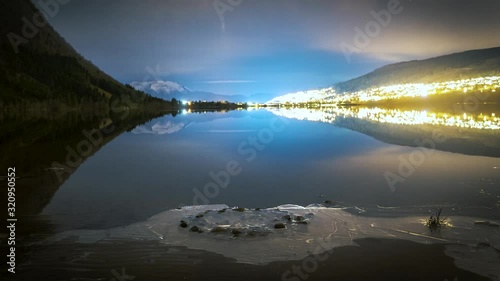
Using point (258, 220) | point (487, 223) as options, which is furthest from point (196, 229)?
point (487, 223)

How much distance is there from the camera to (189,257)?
10.5 meters

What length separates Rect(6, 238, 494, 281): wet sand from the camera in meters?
9.28

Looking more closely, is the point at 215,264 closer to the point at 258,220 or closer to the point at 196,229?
the point at 196,229

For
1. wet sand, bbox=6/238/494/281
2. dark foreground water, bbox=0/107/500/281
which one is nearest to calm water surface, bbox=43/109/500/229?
dark foreground water, bbox=0/107/500/281

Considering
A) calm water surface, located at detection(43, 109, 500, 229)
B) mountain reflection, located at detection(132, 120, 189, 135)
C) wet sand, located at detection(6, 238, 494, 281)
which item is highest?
mountain reflection, located at detection(132, 120, 189, 135)

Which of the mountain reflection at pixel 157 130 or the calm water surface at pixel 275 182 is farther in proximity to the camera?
the mountain reflection at pixel 157 130

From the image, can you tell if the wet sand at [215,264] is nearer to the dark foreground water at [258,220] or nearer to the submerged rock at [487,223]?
the dark foreground water at [258,220]

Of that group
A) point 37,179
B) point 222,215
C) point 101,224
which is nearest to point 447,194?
point 222,215

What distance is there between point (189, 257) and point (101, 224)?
507 centimetres

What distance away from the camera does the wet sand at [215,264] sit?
9281mm

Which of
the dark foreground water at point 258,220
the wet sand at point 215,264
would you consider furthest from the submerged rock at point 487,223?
the wet sand at point 215,264

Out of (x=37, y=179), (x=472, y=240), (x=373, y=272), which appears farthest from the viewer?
(x=37, y=179)

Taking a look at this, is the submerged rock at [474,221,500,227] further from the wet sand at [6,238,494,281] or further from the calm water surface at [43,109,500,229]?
the wet sand at [6,238,494,281]

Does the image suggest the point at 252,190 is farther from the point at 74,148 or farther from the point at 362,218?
the point at 74,148
